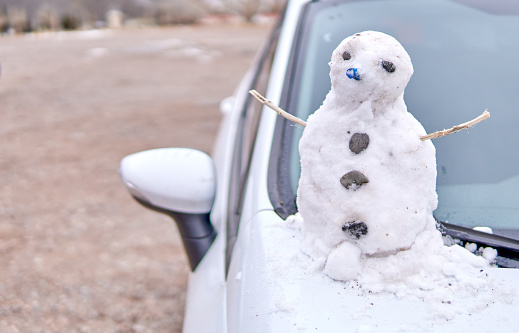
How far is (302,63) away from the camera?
1795 mm

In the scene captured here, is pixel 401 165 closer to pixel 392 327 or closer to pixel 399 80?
pixel 399 80

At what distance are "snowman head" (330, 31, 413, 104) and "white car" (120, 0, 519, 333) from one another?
355mm

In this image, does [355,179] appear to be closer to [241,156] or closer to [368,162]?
[368,162]

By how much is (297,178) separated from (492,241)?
49 cm

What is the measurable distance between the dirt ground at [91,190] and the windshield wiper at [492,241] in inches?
68.2

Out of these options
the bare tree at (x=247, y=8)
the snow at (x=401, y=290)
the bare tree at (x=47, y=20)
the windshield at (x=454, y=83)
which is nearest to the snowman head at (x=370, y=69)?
the snow at (x=401, y=290)

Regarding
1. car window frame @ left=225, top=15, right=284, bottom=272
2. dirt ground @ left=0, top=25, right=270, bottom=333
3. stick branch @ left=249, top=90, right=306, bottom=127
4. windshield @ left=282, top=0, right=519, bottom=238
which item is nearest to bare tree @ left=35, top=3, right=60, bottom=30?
dirt ground @ left=0, top=25, right=270, bottom=333

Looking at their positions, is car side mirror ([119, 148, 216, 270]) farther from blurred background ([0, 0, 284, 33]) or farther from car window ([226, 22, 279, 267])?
blurred background ([0, 0, 284, 33])

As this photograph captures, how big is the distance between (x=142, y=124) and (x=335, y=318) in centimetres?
593

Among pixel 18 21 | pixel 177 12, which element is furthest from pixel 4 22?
pixel 177 12

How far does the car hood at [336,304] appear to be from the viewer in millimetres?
984

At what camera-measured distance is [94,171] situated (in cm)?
496

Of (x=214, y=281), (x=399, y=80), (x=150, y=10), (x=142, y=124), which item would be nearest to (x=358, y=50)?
(x=399, y=80)

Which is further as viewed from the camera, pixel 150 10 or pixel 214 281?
pixel 150 10
